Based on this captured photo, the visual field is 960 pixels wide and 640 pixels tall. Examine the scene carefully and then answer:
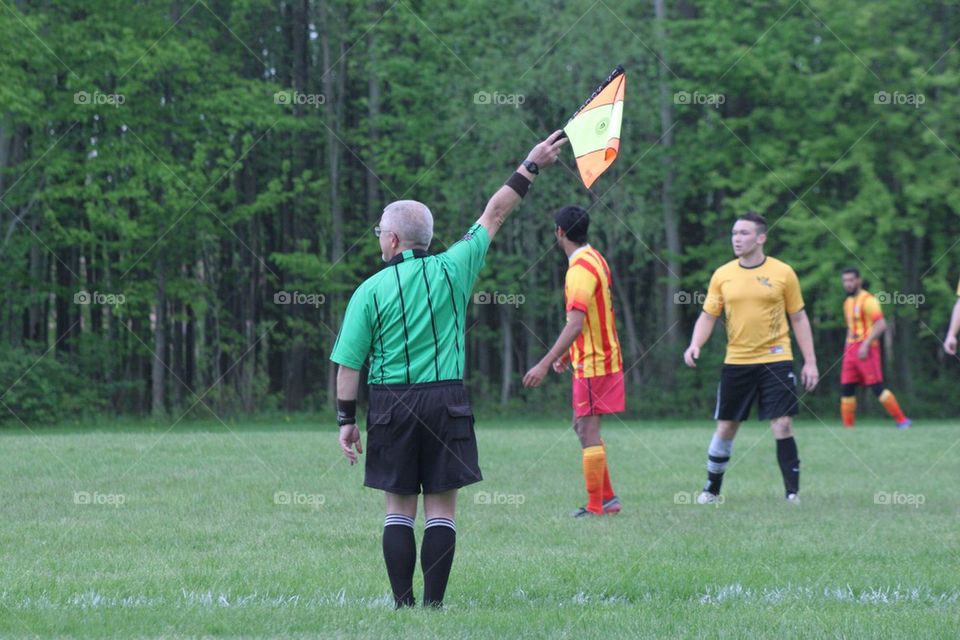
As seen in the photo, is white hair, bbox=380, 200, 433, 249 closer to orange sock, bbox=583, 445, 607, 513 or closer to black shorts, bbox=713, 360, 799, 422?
orange sock, bbox=583, 445, 607, 513

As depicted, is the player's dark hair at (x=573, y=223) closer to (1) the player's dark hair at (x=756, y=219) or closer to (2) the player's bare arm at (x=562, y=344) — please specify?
(2) the player's bare arm at (x=562, y=344)

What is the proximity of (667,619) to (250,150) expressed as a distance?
24.2 meters

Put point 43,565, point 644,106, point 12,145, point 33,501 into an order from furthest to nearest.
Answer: point 644,106, point 12,145, point 33,501, point 43,565

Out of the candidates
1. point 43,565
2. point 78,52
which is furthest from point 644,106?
point 43,565

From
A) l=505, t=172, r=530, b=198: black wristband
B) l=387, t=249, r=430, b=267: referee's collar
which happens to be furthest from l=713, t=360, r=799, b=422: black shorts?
l=387, t=249, r=430, b=267: referee's collar

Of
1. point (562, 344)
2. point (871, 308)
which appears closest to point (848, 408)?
point (871, 308)

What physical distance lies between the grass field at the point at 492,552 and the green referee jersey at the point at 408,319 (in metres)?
1.07

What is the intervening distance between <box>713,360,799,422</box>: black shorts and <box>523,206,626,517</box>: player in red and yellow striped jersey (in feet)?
3.10

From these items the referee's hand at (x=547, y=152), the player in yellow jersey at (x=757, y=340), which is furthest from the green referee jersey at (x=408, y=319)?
the player in yellow jersey at (x=757, y=340)

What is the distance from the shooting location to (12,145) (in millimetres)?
26969

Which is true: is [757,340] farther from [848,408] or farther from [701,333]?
[848,408]

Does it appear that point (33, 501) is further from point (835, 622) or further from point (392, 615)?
point (835, 622)

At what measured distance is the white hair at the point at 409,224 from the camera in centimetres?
589

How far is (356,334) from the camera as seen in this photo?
5.88 m
